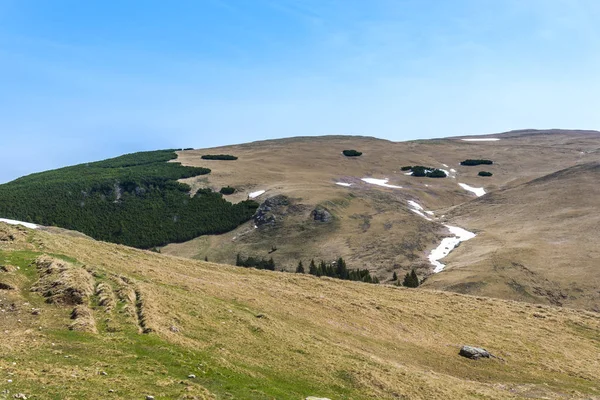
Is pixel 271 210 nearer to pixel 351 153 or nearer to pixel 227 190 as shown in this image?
pixel 227 190

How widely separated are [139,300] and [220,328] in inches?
164

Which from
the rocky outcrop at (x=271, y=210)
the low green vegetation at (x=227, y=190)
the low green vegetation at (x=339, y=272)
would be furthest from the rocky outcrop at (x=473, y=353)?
the low green vegetation at (x=227, y=190)

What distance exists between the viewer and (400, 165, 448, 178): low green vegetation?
5281 inches

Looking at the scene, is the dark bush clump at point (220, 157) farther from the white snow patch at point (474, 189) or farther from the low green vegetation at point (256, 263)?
the low green vegetation at point (256, 263)

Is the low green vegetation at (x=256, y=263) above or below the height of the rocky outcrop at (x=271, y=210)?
below

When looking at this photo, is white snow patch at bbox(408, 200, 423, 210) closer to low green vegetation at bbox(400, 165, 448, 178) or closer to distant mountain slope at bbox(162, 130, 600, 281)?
distant mountain slope at bbox(162, 130, 600, 281)

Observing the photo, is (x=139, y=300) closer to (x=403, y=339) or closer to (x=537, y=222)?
(x=403, y=339)

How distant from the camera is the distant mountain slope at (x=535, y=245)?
54.5 meters

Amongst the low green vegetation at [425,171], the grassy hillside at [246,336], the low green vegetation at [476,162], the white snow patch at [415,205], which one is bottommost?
the grassy hillside at [246,336]

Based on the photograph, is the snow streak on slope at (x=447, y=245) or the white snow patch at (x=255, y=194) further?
the white snow patch at (x=255, y=194)

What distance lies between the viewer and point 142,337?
65.6 ft

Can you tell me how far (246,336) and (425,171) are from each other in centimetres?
12060

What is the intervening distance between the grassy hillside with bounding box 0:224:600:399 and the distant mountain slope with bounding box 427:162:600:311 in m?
12.6

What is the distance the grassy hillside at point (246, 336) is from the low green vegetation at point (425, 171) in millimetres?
93759
